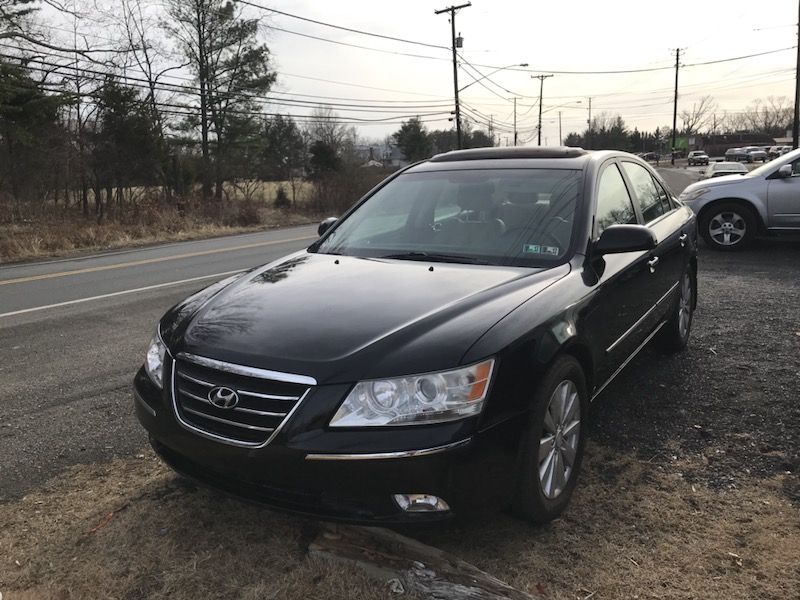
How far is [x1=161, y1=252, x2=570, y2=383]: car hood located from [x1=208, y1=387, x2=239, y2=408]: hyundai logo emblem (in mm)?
123

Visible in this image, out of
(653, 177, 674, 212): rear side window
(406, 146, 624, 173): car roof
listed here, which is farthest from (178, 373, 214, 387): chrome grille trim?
(653, 177, 674, 212): rear side window

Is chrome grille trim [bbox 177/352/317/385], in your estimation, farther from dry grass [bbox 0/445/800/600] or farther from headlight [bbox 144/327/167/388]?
dry grass [bbox 0/445/800/600]

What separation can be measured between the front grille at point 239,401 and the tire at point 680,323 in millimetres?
3579

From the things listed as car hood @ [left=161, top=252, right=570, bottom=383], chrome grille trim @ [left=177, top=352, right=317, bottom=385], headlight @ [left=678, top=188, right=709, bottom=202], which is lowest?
chrome grille trim @ [left=177, top=352, right=317, bottom=385]

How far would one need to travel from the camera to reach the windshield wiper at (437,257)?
11.4ft

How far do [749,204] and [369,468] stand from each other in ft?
32.5

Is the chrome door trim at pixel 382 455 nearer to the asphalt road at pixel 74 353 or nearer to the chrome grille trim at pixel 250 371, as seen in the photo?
the chrome grille trim at pixel 250 371

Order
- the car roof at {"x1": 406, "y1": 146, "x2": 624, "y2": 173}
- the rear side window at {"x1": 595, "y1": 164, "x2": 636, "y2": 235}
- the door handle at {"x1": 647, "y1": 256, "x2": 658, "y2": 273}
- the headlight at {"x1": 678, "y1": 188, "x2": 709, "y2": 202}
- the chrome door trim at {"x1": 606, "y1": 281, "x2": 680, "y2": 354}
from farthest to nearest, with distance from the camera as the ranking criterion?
the headlight at {"x1": 678, "y1": 188, "x2": 709, "y2": 202} < the door handle at {"x1": 647, "y1": 256, "x2": 658, "y2": 273} < the car roof at {"x1": 406, "y1": 146, "x2": 624, "y2": 173} < the rear side window at {"x1": 595, "y1": 164, "x2": 636, "y2": 235} < the chrome door trim at {"x1": 606, "y1": 281, "x2": 680, "y2": 354}

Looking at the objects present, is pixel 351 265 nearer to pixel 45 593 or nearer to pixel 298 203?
pixel 45 593

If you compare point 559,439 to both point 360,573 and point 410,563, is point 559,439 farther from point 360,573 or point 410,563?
point 360,573

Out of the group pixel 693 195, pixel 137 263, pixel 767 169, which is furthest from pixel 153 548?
pixel 137 263

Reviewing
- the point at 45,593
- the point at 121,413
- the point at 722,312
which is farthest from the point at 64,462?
the point at 722,312

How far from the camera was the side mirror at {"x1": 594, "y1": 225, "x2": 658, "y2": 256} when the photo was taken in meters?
3.37

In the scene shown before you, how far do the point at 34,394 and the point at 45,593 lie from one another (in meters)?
2.75
